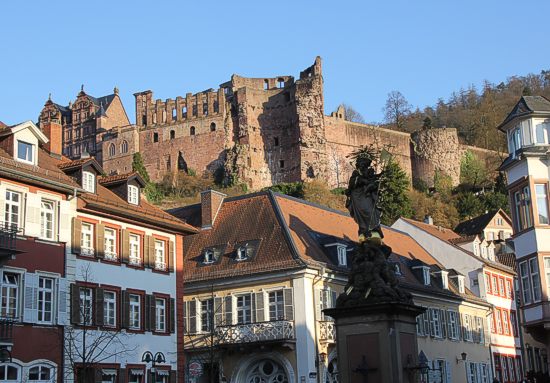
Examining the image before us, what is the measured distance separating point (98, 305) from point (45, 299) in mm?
2316

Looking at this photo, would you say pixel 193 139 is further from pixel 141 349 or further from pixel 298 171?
pixel 141 349

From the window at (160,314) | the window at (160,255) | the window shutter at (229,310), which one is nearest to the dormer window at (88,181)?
the window at (160,255)

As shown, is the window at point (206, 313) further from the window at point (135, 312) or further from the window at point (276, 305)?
the window at point (135, 312)

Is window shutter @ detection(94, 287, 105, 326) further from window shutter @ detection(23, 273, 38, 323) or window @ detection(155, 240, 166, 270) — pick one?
window @ detection(155, 240, 166, 270)

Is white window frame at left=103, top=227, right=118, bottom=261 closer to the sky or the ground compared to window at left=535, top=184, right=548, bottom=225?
closer to the ground

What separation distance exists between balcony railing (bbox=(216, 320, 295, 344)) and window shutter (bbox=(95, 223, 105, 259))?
26.4 feet

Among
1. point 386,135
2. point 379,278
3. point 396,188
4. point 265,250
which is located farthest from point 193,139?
point 379,278

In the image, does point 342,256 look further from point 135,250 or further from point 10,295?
point 10,295

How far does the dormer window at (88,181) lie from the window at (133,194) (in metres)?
2.04

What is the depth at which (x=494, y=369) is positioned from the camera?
52.4m

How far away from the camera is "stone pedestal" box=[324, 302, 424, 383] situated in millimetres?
18062

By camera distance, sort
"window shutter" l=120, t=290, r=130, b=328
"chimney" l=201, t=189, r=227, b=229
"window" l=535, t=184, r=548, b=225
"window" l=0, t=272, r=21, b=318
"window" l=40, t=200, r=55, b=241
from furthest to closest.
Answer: "chimney" l=201, t=189, r=227, b=229 < "window" l=535, t=184, r=548, b=225 < "window shutter" l=120, t=290, r=130, b=328 < "window" l=40, t=200, r=55, b=241 < "window" l=0, t=272, r=21, b=318

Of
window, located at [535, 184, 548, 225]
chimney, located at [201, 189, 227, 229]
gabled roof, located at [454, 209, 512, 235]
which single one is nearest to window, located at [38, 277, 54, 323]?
chimney, located at [201, 189, 227, 229]

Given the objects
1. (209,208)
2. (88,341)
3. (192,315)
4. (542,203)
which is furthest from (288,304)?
(542,203)
